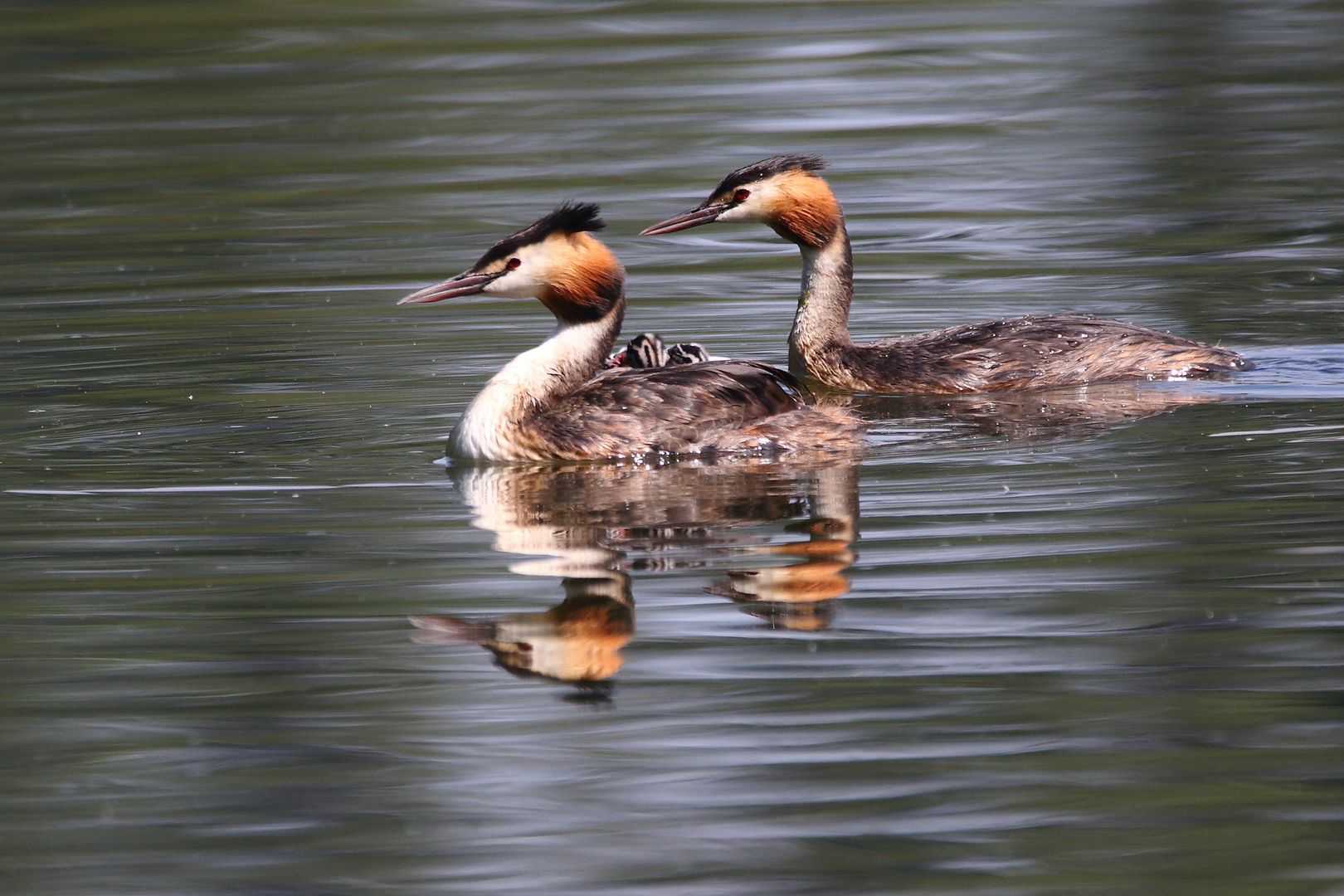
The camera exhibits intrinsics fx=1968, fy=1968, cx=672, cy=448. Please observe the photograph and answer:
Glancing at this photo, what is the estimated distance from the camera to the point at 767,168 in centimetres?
984

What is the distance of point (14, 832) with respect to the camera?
441 cm

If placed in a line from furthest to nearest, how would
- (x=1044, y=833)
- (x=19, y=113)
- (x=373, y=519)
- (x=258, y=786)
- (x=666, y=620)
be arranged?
(x=19, y=113) → (x=373, y=519) → (x=666, y=620) → (x=258, y=786) → (x=1044, y=833)

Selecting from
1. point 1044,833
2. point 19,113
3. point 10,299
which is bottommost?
point 1044,833

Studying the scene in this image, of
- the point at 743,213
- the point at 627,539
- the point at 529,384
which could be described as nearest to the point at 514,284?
the point at 529,384

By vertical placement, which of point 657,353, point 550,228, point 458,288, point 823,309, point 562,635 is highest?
point 550,228

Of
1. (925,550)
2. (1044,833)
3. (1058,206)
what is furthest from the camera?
(1058,206)

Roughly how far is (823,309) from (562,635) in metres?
4.76

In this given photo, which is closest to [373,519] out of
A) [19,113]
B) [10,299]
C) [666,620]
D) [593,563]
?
[593,563]

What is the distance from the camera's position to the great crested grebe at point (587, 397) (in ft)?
25.2

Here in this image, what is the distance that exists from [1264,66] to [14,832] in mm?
17282

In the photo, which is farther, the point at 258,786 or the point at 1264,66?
the point at 1264,66

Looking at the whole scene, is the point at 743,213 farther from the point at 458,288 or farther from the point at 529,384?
the point at 458,288

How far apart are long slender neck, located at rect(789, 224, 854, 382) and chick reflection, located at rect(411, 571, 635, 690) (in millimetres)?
4142

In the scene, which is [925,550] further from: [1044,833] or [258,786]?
[258,786]
